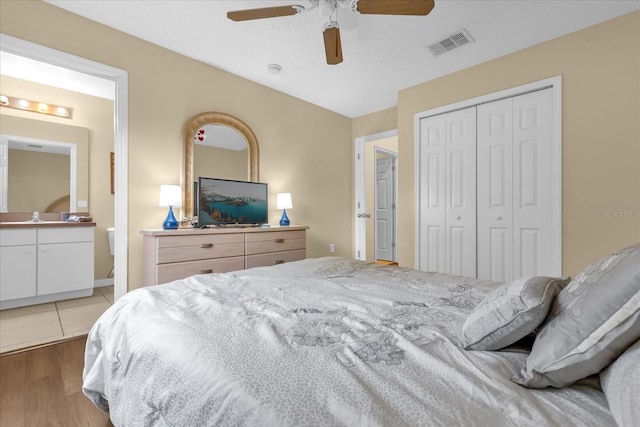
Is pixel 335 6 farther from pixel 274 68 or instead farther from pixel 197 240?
pixel 197 240

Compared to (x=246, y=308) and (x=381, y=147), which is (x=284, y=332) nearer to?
(x=246, y=308)

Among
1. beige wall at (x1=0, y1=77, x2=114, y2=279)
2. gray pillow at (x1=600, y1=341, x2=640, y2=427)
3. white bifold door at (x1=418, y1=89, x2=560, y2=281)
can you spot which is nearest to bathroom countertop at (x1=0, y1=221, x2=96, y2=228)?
beige wall at (x1=0, y1=77, x2=114, y2=279)

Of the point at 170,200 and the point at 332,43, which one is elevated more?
the point at 332,43

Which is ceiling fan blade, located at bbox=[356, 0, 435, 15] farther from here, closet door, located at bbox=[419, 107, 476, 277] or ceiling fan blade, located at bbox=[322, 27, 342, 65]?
closet door, located at bbox=[419, 107, 476, 277]

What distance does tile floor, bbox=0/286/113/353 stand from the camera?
2.37 m

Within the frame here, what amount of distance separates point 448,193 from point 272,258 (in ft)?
7.03

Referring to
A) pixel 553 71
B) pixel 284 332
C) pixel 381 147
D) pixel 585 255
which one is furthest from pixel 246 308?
pixel 381 147

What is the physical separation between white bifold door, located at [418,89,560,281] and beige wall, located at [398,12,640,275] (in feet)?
0.46

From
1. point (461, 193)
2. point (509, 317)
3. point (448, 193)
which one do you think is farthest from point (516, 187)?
point (509, 317)

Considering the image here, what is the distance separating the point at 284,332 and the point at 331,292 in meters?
0.50

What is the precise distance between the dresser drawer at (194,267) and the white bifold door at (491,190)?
7.33ft

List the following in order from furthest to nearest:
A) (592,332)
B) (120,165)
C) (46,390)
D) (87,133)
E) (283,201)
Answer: (87,133) < (283,201) < (120,165) < (46,390) < (592,332)

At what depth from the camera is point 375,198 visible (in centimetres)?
551

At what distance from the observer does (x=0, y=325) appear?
8.68 ft
